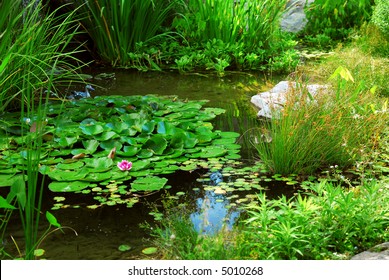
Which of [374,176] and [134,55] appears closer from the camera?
[374,176]

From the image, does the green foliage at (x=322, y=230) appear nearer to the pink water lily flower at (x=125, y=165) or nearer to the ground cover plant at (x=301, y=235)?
the ground cover plant at (x=301, y=235)

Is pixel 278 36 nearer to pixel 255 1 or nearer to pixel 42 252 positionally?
pixel 255 1

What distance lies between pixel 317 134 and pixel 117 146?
1323 mm

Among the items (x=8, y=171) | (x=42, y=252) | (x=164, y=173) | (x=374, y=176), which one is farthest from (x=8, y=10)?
(x=374, y=176)

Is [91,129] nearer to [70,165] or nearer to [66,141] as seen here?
[66,141]

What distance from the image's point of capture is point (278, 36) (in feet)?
24.8

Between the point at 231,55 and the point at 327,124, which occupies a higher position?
the point at 327,124

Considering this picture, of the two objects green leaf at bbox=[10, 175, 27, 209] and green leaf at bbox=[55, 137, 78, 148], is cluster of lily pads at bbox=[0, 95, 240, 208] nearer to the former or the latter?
green leaf at bbox=[55, 137, 78, 148]

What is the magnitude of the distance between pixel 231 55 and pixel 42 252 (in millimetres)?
4459

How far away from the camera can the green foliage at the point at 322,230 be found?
9.29 ft

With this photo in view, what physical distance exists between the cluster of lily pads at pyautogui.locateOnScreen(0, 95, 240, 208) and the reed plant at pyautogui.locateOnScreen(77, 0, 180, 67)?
1907 millimetres

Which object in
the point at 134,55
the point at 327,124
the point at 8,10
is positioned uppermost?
the point at 8,10

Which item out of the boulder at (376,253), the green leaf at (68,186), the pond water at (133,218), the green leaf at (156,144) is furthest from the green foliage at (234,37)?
the boulder at (376,253)

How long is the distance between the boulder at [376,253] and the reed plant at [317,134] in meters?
1.25
